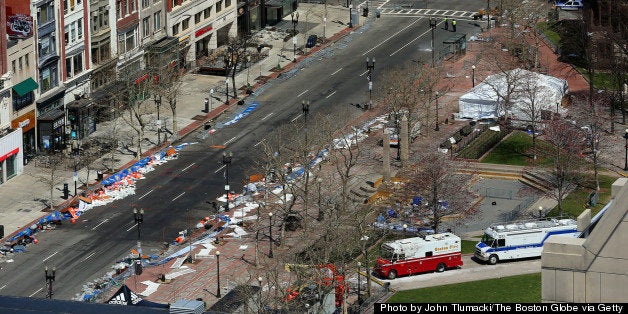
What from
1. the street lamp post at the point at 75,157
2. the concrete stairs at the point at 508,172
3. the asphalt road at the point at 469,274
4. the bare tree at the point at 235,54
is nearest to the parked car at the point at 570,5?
the bare tree at the point at 235,54

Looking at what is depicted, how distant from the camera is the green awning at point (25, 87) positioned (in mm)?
117938

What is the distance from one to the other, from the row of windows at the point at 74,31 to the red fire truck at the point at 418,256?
4503 cm

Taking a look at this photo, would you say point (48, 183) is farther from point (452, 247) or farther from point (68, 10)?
point (452, 247)

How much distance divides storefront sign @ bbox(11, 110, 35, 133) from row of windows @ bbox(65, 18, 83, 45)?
8.86 m

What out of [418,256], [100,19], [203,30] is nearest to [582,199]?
[418,256]

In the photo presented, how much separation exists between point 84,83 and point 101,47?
4.77 metres

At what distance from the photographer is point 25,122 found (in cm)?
12038

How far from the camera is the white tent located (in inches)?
5138

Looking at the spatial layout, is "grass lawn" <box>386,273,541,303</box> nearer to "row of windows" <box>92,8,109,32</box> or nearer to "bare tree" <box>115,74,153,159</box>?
"bare tree" <box>115,74,153,159</box>

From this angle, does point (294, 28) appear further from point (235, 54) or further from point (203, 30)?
point (235, 54)

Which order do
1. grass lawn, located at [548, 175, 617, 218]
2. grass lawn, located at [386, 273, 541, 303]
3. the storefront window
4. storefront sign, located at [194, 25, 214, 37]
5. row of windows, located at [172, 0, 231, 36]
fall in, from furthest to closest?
1. storefront sign, located at [194, 25, 214, 37]
2. row of windows, located at [172, 0, 231, 36]
3. the storefront window
4. grass lawn, located at [548, 175, 617, 218]
5. grass lawn, located at [386, 273, 541, 303]

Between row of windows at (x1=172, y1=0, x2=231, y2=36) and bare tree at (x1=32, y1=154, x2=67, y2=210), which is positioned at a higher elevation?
row of windows at (x1=172, y1=0, x2=231, y2=36)

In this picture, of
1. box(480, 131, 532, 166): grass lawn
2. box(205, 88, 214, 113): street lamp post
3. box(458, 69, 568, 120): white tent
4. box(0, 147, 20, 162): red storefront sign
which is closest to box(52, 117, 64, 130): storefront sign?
box(0, 147, 20, 162): red storefront sign

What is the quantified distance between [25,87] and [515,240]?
154 ft
